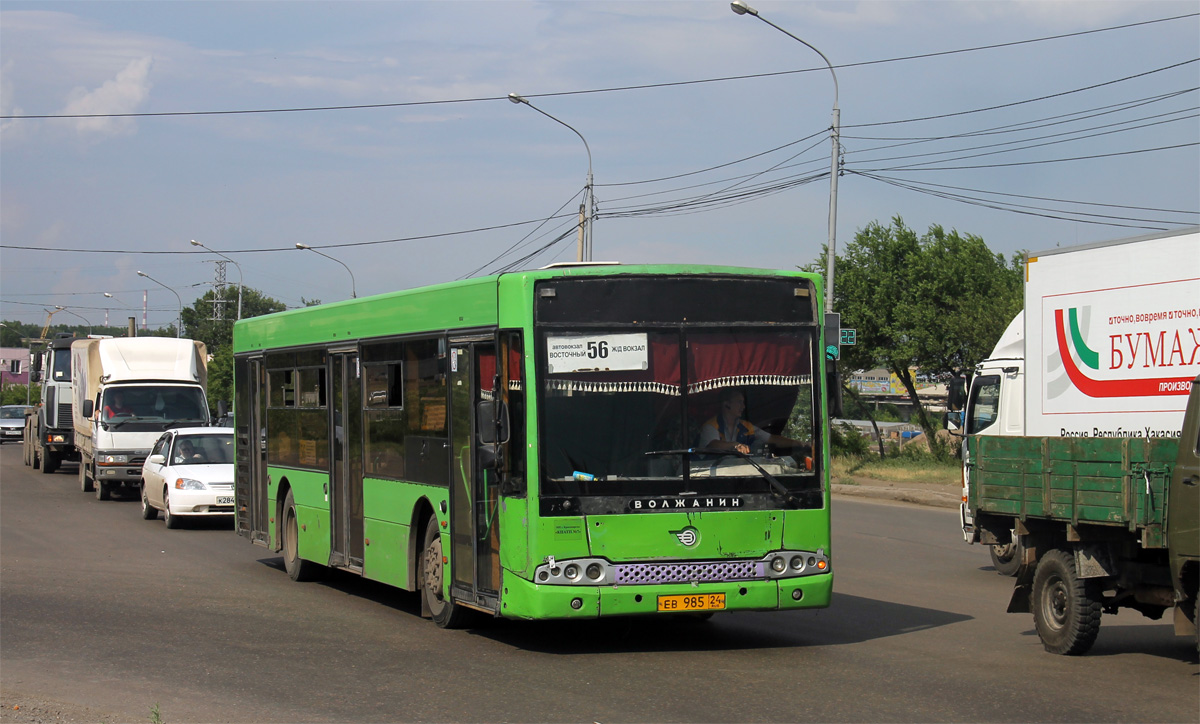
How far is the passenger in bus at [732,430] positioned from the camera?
9281mm

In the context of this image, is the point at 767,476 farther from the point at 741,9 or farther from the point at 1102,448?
the point at 741,9

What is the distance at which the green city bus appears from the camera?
8.98m

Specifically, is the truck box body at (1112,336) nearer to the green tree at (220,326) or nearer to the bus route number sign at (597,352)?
the bus route number sign at (597,352)

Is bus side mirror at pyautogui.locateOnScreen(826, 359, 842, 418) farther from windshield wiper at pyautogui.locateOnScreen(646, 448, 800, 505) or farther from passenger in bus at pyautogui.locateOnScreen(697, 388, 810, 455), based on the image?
windshield wiper at pyautogui.locateOnScreen(646, 448, 800, 505)

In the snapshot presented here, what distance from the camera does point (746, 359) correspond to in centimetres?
945

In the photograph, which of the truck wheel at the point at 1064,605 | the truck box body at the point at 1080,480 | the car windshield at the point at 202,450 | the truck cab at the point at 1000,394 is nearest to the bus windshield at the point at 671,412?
the truck box body at the point at 1080,480

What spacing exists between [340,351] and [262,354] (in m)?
2.86

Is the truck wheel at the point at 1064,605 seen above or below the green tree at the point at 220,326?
below

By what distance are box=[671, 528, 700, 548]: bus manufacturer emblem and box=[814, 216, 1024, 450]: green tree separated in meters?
29.2

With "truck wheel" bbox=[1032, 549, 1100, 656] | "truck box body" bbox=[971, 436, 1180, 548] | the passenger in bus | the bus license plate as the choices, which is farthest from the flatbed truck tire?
the bus license plate

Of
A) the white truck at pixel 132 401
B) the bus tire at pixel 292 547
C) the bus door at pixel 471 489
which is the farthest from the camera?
the white truck at pixel 132 401

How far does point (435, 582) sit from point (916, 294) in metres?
30.1

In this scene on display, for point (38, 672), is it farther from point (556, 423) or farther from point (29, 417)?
point (29, 417)

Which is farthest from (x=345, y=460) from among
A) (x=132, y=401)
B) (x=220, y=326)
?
(x=220, y=326)
